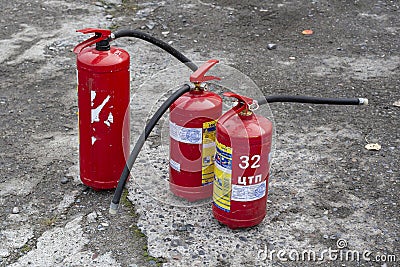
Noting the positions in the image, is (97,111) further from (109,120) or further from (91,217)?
(91,217)

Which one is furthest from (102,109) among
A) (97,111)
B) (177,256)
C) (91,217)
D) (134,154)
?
(177,256)

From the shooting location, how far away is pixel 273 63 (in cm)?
450

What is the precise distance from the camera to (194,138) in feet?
9.29

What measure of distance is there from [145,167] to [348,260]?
113cm

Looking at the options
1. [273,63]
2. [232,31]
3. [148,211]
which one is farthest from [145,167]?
[232,31]

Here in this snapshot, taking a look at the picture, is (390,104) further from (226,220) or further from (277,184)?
(226,220)

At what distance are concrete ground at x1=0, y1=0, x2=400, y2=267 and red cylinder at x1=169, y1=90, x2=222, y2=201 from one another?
0.15m

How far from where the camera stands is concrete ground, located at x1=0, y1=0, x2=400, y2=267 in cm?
275

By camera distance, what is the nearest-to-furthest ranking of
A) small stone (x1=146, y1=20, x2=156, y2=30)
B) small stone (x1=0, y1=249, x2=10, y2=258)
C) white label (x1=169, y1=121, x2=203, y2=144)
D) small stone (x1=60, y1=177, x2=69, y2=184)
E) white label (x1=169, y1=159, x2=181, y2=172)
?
small stone (x1=0, y1=249, x2=10, y2=258) < white label (x1=169, y1=121, x2=203, y2=144) < white label (x1=169, y1=159, x2=181, y2=172) < small stone (x1=60, y1=177, x2=69, y2=184) < small stone (x1=146, y1=20, x2=156, y2=30)

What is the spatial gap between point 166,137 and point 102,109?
0.54 meters

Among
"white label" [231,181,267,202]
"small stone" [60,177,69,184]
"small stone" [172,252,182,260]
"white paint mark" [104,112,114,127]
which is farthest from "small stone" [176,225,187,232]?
"small stone" [60,177,69,184]

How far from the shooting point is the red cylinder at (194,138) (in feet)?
9.20

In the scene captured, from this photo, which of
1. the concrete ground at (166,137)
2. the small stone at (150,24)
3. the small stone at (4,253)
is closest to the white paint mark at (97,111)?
the concrete ground at (166,137)

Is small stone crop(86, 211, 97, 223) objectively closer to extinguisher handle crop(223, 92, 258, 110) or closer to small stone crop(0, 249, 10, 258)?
small stone crop(0, 249, 10, 258)
